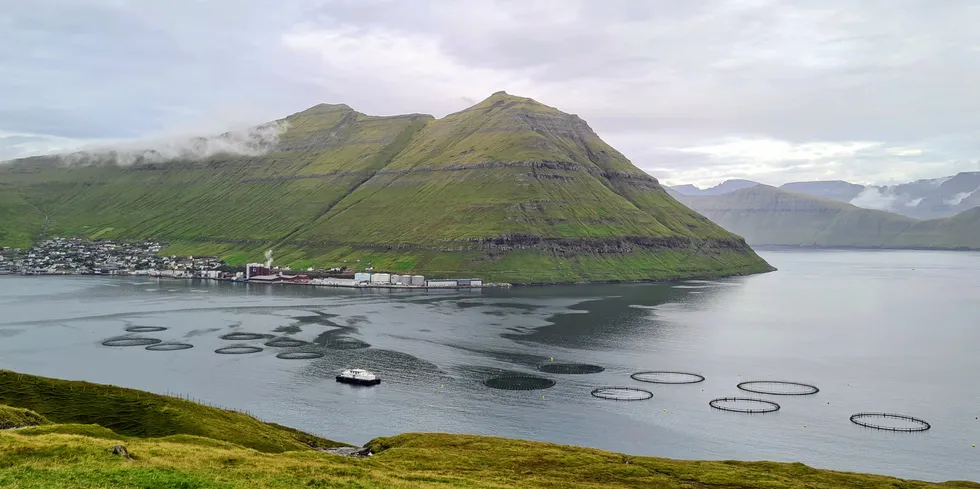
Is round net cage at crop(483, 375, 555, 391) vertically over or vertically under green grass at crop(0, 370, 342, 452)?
under

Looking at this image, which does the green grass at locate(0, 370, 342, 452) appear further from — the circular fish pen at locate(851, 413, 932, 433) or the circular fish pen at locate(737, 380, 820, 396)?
the circular fish pen at locate(737, 380, 820, 396)

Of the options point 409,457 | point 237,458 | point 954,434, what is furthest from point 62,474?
point 954,434

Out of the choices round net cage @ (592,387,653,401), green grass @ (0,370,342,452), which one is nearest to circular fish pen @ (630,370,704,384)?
round net cage @ (592,387,653,401)

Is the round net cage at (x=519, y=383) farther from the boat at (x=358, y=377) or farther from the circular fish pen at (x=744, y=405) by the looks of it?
the circular fish pen at (x=744, y=405)

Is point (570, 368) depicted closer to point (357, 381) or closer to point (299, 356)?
point (357, 381)

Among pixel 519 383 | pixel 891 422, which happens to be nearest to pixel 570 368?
pixel 519 383

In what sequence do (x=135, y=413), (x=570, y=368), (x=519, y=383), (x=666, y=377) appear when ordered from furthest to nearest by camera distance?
(x=570, y=368)
(x=666, y=377)
(x=519, y=383)
(x=135, y=413)
